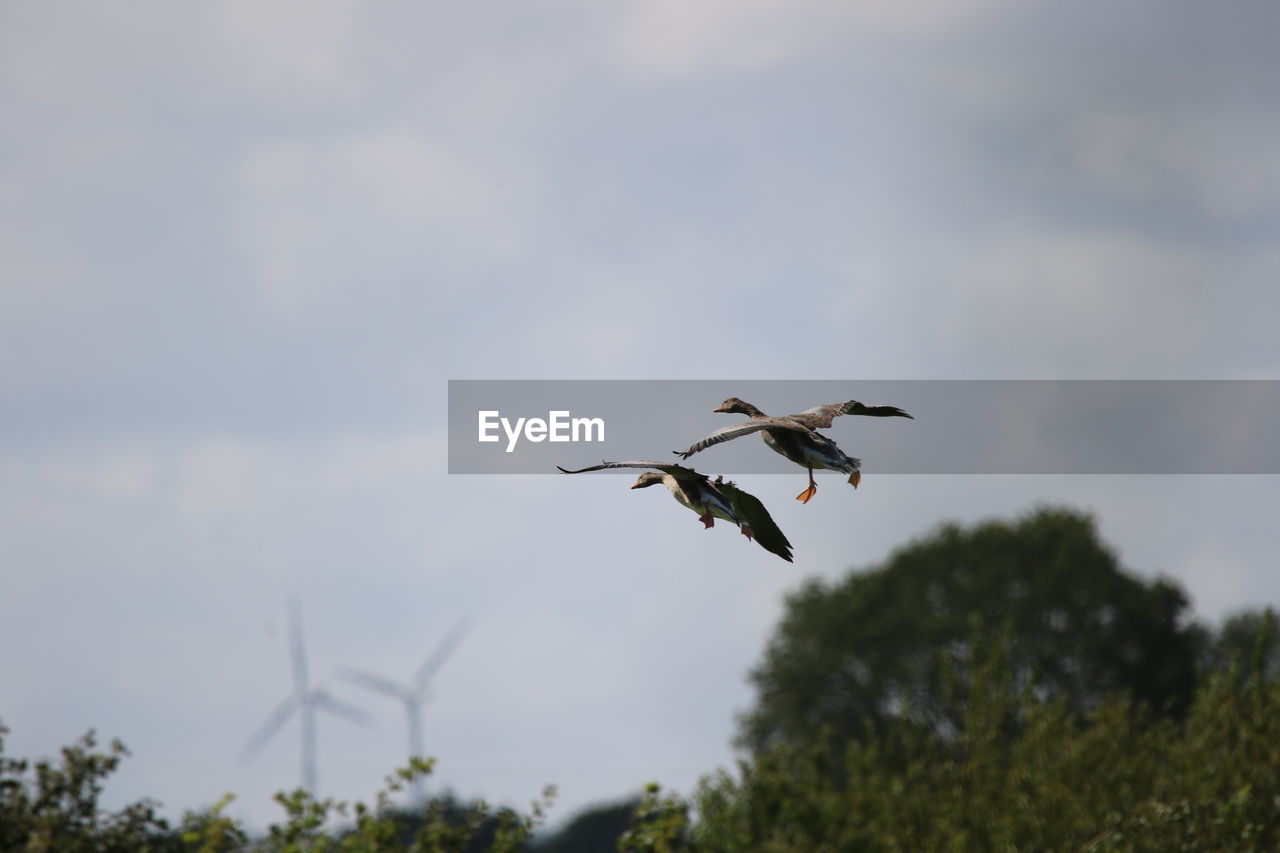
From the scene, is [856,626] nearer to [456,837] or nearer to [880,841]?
[880,841]

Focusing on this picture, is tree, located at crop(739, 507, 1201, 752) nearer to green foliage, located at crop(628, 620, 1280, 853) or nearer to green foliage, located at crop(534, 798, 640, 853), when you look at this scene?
green foliage, located at crop(534, 798, 640, 853)

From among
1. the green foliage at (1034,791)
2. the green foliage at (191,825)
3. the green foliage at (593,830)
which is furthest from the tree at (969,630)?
the green foliage at (191,825)

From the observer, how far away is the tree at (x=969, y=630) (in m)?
45.0

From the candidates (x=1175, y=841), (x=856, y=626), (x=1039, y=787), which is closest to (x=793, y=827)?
(x=1039, y=787)

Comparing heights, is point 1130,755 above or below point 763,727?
below

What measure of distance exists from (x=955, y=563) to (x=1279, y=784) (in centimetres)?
3128

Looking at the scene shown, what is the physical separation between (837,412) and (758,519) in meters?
0.37

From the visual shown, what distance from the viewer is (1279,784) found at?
15961 mm

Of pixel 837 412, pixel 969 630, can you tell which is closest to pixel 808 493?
pixel 837 412

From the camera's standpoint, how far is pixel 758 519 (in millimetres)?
3596

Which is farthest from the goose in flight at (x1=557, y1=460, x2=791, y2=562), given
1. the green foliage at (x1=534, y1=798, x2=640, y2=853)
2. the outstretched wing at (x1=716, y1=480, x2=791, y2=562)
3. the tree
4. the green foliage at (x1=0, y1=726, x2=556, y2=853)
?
the green foliage at (x1=534, y1=798, x2=640, y2=853)

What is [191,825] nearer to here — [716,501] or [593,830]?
[716,501]

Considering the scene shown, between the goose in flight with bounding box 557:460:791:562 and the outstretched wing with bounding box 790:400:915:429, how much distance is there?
260 millimetres

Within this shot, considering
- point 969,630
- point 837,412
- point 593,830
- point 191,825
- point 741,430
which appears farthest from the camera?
point 593,830
